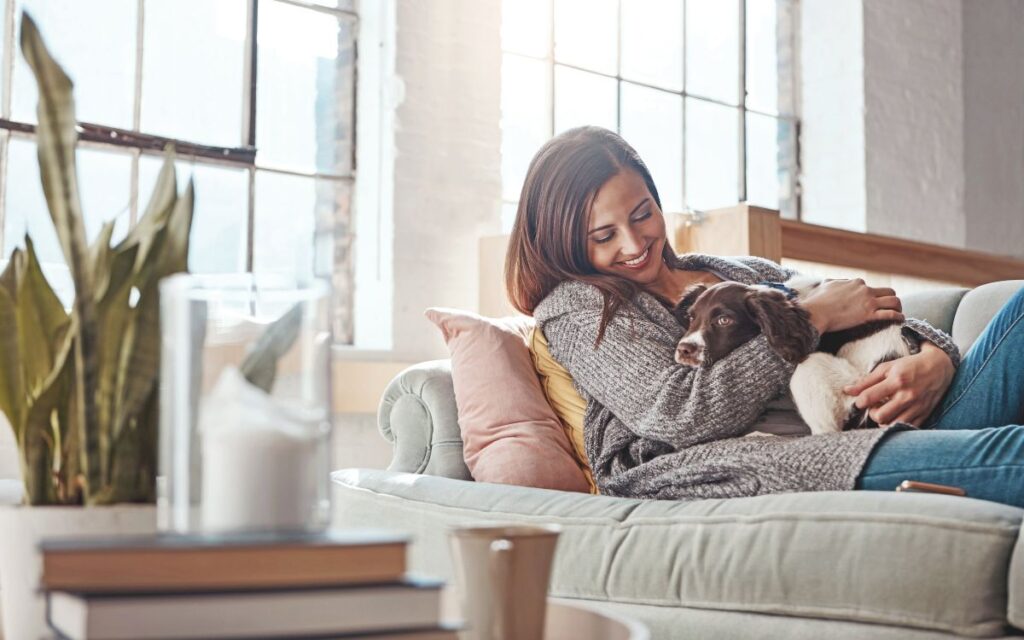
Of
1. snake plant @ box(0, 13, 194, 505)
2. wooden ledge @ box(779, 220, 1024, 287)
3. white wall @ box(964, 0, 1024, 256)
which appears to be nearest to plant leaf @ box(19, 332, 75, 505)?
snake plant @ box(0, 13, 194, 505)

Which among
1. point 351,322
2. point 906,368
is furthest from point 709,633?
point 351,322

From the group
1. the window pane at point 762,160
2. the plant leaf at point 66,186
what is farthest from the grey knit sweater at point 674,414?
the window pane at point 762,160

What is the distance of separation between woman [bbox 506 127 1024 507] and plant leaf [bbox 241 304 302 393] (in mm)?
1070

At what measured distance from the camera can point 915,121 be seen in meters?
4.86

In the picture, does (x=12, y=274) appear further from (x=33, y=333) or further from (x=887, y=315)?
(x=887, y=315)

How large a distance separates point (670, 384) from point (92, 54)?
196 centimetres

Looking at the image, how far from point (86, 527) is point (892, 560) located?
819mm

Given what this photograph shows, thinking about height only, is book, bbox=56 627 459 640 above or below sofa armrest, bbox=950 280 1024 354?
below

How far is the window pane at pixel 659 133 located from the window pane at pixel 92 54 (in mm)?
1827

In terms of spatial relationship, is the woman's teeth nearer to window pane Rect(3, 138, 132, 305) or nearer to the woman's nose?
the woman's nose

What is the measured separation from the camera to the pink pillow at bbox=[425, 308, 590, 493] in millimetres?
1926

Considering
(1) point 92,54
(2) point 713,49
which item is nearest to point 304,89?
(1) point 92,54

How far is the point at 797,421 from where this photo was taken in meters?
1.79

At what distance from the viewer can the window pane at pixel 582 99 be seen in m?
3.98
